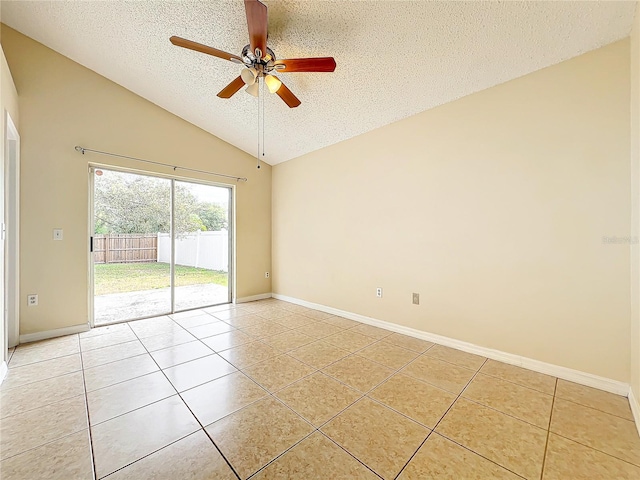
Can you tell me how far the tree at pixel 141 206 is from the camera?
11.4ft

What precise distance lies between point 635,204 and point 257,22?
2.92 m

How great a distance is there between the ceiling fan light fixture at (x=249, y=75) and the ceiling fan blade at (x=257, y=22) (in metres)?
0.17

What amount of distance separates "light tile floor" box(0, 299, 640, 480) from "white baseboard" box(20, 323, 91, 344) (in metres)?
0.14

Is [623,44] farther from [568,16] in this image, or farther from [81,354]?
[81,354]

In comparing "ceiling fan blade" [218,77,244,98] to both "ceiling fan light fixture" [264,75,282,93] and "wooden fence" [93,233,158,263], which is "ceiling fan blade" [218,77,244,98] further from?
"wooden fence" [93,233,158,263]

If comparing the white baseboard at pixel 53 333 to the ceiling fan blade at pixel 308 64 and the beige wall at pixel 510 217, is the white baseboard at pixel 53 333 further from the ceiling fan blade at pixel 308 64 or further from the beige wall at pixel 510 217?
the ceiling fan blade at pixel 308 64

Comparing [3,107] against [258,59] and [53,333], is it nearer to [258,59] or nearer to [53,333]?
[258,59]

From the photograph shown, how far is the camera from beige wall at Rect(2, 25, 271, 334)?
2881mm

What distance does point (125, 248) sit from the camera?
11.8 ft

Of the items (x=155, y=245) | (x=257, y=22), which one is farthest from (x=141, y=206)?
(x=257, y=22)

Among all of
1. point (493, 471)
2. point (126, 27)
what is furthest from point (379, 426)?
point (126, 27)

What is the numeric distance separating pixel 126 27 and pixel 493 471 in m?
4.49

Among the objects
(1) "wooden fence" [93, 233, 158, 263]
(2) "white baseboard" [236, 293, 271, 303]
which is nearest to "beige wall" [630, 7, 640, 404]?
(2) "white baseboard" [236, 293, 271, 303]

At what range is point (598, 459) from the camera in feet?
4.54
